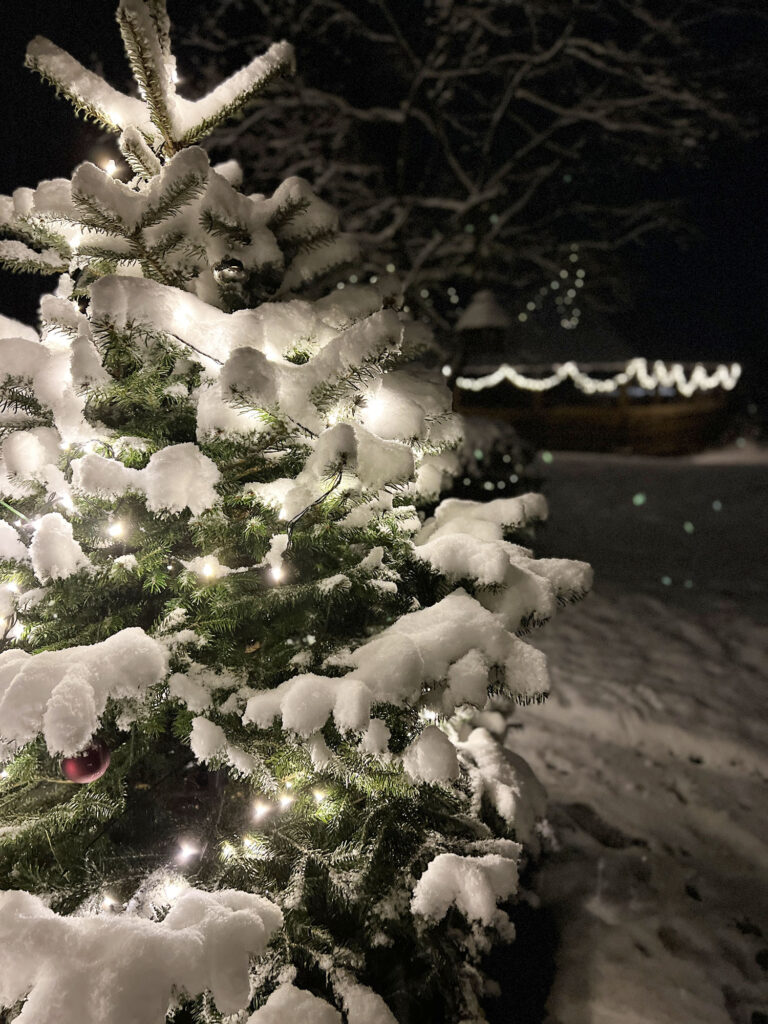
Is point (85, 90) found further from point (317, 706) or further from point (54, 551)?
point (317, 706)

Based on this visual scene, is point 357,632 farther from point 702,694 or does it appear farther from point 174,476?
point 702,694

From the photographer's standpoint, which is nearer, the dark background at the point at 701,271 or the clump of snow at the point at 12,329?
the clump of snow at the point at 12,329

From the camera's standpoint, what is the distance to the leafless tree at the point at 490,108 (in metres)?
7.43

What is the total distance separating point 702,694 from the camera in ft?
14.7

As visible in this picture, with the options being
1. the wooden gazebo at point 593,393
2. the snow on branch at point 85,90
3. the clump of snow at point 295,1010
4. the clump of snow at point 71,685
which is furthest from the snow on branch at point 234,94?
the wooden gazebo at point 593,393

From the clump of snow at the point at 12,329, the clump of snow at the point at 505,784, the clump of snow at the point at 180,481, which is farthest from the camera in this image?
the clump of snow at the point at 505,784

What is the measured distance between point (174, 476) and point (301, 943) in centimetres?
126

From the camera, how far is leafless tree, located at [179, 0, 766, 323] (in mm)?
7434

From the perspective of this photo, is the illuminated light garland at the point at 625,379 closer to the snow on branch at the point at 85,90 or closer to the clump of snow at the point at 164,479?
the snow on branch at the point at 85,90

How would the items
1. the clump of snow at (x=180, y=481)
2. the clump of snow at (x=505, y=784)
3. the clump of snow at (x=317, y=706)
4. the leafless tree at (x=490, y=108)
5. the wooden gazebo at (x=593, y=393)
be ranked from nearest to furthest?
the clump of snow at (x=317, y=706)
the clump of snow at (x=180, y=481)
the clump of snow at (x=505, y=784)
the leafless tree at (x=490, y=108)
the wooden gazebo at (x=593, y=393)

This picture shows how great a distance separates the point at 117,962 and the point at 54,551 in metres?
0.86

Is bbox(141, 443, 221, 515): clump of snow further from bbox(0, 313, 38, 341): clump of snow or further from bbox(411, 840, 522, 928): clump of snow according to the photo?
bbox(411, 840, 522, 928): clump of snow

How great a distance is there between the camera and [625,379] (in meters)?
15.7

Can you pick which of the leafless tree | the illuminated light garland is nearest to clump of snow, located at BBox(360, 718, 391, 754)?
the leafless tree
